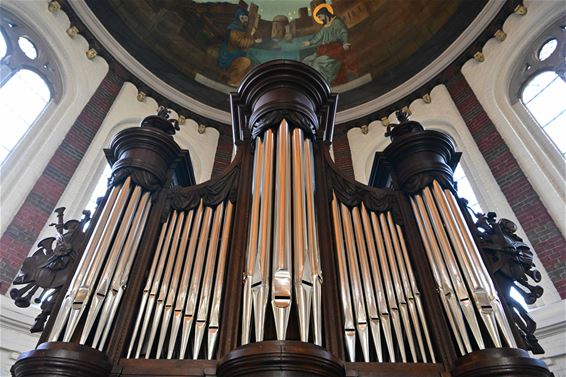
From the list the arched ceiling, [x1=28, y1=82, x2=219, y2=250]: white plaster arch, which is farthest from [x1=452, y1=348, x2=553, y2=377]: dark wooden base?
the arched ceiling

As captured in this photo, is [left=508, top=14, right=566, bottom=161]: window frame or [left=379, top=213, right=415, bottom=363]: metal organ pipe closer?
[left=379, top=213, right=415, bottom=363]: metal organ pipe

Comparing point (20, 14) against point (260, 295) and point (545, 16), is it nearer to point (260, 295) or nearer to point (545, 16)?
point (260, 295)

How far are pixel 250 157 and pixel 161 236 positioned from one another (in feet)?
4.20

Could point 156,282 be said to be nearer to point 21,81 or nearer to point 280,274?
point 280,274

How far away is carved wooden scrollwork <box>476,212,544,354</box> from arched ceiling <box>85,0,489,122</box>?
7.12 m

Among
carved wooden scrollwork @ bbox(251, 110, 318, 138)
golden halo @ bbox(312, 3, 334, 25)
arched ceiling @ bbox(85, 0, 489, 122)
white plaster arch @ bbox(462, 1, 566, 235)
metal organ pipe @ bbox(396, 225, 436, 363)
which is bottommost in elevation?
metal organ pipe @ bbox(396, 225, 436, 363)

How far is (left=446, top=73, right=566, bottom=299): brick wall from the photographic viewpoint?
5.54m

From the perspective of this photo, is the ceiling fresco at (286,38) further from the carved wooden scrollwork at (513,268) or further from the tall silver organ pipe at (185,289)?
the tall silver organ pipe at (185,289)

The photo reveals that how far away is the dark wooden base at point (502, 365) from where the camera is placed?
2418 millimetres

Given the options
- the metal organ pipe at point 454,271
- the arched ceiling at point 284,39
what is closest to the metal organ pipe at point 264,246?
the metal organ pipe at point 454,271

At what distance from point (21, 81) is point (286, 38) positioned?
6944mm

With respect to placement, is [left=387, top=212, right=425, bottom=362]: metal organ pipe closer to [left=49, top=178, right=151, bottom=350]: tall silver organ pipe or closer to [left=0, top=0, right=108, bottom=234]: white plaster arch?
[left=49, top=178, right=151, bottom=350]: tall silver organ pipe

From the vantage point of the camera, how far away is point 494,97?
7.66 m

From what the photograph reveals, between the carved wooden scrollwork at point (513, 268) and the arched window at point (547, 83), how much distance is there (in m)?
3.81
